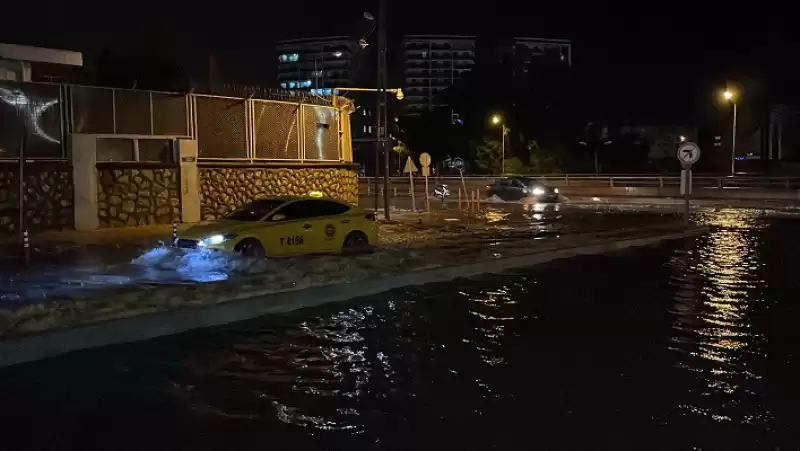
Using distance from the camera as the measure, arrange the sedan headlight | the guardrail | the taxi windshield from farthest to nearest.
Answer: the guardrail < the taxi windshield < the sedan headlight

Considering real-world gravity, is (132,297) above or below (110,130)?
below

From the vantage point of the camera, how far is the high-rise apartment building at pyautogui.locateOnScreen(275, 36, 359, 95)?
161m

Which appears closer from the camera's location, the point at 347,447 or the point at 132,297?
the point at 347,447

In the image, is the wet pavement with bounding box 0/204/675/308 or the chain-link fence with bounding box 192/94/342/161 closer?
the wet pavement with bounding box 0/204/675/308

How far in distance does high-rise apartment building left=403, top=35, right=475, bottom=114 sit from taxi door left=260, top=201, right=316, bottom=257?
518 feet

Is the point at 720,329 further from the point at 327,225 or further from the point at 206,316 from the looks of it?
the point at 327,225

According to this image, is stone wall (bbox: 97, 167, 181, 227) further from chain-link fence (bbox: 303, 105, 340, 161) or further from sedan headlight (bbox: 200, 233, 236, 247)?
sedan headlight (bbox: 200, 233, 236, 247)

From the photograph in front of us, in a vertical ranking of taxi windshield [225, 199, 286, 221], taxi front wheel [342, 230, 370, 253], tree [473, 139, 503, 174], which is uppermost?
tree [473, 139, 503, 174]

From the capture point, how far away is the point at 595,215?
111 feet

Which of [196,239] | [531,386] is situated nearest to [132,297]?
[196,239]

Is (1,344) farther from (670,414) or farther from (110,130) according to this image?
(110,130)

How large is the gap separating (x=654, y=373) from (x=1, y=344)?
658cm

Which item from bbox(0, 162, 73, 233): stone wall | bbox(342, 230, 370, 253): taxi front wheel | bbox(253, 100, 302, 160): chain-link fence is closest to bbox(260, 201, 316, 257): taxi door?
bbox(342, 230, 370, 253): taxi front wheel

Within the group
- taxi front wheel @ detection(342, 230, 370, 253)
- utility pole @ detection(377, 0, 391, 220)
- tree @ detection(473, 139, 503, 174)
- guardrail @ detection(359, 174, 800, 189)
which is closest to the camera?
taxi front wheel @ detection(342, 230, 370, 253)
